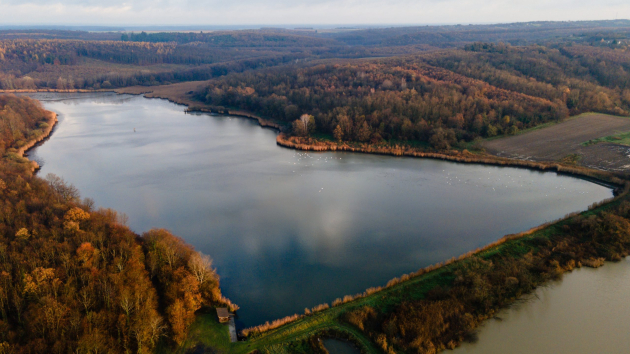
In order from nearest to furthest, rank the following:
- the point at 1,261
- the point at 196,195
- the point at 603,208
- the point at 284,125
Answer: the point at 1,261, the point at 603,208, the point at 196,195, the point at 284,125

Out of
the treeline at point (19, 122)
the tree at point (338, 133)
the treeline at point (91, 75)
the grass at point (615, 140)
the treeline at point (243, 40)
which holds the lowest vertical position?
the grass at point (615, 140)

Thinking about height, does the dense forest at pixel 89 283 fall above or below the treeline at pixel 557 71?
below

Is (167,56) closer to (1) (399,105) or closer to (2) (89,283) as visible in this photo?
(1) (399,105)

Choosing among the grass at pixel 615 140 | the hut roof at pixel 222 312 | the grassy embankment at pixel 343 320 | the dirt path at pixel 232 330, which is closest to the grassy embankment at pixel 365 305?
the grassy embankment at pixel 343 320

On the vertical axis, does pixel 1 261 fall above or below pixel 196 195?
above

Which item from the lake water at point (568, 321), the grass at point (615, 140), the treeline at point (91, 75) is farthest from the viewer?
the treeline at point (91, 75)

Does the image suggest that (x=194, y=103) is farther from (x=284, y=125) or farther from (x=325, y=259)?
(x=325, y=259)

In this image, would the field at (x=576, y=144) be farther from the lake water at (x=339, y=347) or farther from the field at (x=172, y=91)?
the field at (x=172, y=91)

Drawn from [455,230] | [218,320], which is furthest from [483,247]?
[218,320]
